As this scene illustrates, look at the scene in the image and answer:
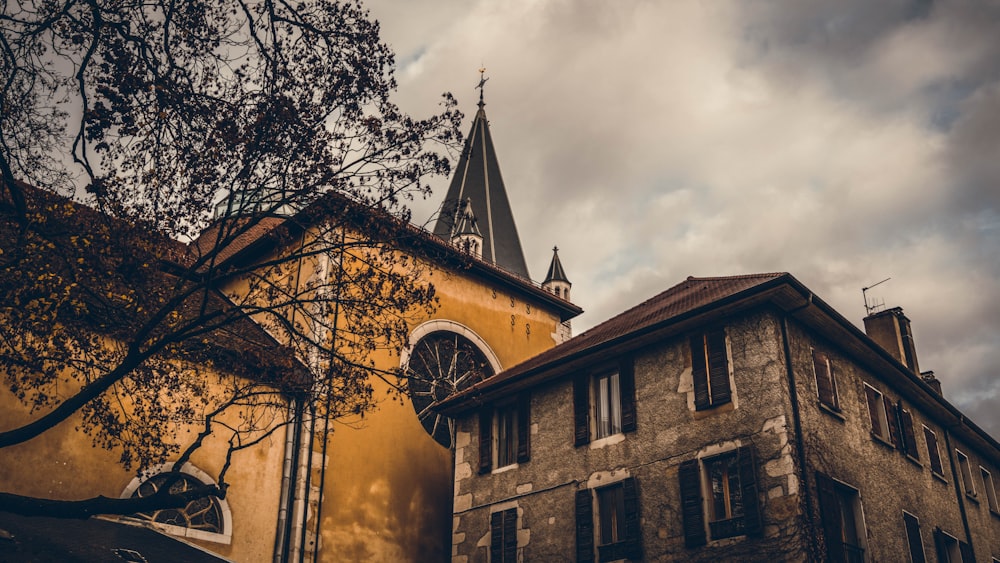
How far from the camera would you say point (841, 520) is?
14484 millimetres

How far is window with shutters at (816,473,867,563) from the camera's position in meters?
13.9

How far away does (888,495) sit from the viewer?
16.2 metres

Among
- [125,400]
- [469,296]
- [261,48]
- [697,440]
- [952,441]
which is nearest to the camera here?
[261,48]

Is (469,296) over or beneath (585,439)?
over

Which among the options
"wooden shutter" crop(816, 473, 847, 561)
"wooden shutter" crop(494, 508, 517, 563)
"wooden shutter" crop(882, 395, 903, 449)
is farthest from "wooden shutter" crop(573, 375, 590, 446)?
"wooden shutter" crop(882, 395, 903, 449)

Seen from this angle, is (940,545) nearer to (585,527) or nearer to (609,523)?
(609,523)

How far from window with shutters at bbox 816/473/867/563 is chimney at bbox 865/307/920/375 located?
6.31m

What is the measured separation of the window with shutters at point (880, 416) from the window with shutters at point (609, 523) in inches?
196

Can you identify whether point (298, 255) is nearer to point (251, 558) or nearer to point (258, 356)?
point (258, 356)

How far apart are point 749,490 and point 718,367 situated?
2.36 meters

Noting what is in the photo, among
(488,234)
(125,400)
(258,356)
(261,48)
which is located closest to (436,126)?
(261,48)

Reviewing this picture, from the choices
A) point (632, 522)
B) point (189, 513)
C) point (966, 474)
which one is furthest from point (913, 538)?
point (189, 513)

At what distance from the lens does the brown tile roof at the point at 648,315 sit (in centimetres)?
1616

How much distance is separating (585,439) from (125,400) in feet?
28.8
